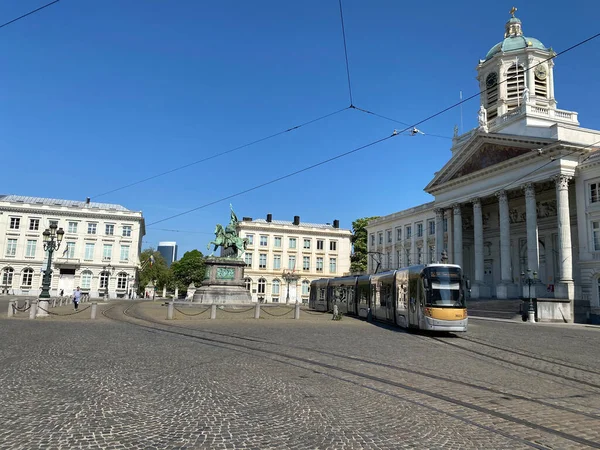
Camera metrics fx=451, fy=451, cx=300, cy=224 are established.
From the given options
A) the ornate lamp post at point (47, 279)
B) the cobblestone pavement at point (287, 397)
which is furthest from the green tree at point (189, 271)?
the cobblestone pavement at point (287, 397)

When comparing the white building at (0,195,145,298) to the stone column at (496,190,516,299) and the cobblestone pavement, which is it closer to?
the stone column at (496,190,516,299)

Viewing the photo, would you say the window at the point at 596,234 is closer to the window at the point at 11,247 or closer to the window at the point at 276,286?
the window at the point at 276,286

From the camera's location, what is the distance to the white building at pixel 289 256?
257 feet

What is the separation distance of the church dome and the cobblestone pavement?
154ft

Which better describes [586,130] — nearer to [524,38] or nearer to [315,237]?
[524,38]

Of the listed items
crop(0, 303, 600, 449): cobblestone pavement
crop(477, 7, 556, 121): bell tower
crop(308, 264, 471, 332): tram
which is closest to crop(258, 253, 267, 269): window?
crop(477, 7, 556, 121): bell tower

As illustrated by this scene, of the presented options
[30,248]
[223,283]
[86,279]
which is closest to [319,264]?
[86,279]

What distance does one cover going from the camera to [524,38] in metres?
51.7

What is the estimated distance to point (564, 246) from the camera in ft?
114

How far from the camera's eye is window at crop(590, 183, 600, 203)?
1400 inches

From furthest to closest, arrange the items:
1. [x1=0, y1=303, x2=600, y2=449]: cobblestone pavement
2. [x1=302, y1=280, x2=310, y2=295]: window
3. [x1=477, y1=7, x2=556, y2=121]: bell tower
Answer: [x1=302, y1=280, x2=310, y2=295]: window → [x1=477, y1=7, x2=556, y2=121]: bell tower → [x1=0, y1=303, x2=600, y2=449]: cobblestone pavement

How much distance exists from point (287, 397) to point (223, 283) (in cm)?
3042

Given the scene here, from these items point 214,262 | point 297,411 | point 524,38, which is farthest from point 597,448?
point 524,38

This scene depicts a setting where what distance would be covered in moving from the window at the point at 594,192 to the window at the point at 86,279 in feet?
219
